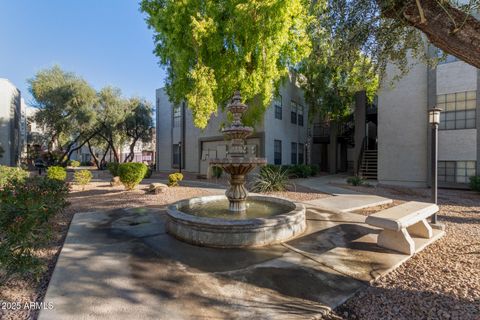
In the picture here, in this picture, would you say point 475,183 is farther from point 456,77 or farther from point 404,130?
point 456,77

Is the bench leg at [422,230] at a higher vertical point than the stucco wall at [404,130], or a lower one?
lower

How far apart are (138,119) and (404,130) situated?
82.9ft

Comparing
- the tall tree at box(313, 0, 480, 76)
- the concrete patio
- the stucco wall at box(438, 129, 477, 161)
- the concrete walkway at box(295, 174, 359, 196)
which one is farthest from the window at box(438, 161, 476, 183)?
the concrete patio

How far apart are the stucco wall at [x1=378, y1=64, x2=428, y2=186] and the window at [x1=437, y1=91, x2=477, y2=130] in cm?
78

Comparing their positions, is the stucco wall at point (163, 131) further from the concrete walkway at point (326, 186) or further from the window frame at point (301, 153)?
the concrete walkway at point (326, 186)

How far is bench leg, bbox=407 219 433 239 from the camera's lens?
4996mm

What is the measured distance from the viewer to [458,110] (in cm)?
1198

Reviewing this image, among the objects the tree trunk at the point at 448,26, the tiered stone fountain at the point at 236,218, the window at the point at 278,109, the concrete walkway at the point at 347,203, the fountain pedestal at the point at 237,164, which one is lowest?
the concrete walkway at the point at 347,203

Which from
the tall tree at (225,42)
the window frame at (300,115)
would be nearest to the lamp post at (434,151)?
the tall tree at (225,42)

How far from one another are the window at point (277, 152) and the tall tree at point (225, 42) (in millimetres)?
6334

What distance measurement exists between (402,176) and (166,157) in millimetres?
20657

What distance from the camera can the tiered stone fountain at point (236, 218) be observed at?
4.50 m

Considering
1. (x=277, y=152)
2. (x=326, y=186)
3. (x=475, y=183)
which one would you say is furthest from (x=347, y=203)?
(x=277, y=152)

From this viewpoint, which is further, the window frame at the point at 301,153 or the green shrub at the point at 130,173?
the window frame at the point at 301,153
